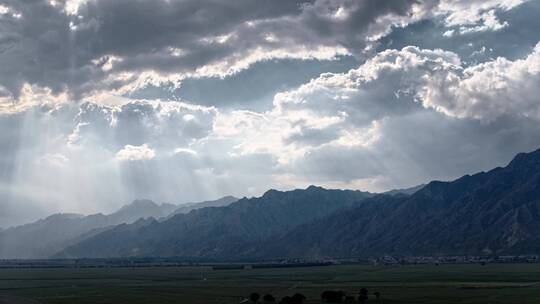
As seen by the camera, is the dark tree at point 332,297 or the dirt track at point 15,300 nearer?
the dark tree at point 332,297

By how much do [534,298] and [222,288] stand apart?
81.1 m

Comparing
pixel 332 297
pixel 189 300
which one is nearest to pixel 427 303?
pixel 332 297

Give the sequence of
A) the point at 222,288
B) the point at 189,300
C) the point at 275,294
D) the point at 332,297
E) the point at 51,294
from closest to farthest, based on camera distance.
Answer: the point at 332,297 → the point at 189,300 → the point at 275,294 → the point at 51,294 → the point at 222,288

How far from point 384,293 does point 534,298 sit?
32.6m

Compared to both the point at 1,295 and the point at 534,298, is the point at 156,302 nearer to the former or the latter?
the point at 1,295

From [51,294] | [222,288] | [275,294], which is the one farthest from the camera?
[222,288]

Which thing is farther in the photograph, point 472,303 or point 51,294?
point 51,294

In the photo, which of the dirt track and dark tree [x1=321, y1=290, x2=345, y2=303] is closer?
dark tree [x1=321, y1=290, x2=345, y2=303]

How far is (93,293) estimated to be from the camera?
164875 mm

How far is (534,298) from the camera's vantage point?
12988 cm

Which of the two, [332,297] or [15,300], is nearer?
[332,297]

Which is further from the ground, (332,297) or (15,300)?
Answer: (332,297)

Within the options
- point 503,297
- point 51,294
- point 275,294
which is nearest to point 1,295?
point 51,294

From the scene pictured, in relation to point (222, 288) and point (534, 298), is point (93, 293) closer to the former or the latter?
point (222, 288)
